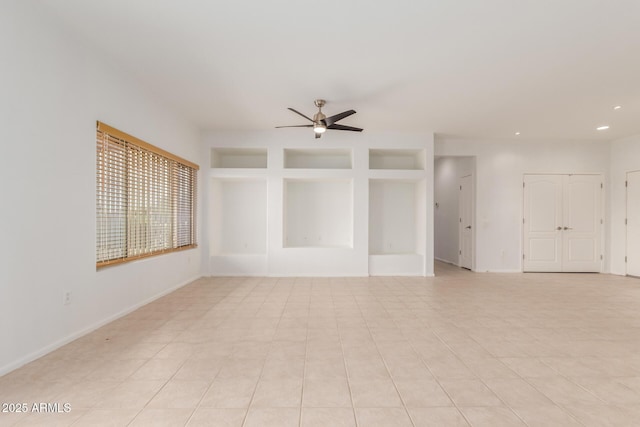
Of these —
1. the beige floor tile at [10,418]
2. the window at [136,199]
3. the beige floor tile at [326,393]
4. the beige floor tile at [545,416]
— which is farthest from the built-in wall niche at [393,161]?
the beige floor tile at [10,418]

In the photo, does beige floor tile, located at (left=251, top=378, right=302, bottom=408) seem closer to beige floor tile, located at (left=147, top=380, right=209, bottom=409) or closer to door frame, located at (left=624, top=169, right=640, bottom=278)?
beige floor tile, located at (left=147, top=380, right=209, bottom=409)

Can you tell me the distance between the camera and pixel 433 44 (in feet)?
10.0

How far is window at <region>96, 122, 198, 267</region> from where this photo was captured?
3400 millimetres

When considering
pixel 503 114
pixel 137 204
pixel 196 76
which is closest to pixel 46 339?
pixel 137 204

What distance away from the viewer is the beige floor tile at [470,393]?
1946mm

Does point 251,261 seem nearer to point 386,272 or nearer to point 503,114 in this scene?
point 386,272

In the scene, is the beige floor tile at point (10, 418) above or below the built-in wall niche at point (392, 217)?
below

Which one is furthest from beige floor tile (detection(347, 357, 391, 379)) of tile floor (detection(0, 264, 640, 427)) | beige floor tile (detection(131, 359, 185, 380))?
beige floor tile (detection(131, 359, 185, 380))

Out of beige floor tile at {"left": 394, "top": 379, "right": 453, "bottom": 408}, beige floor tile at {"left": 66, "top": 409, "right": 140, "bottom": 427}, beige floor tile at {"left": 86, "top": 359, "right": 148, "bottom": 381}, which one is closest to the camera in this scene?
beige floor tile at {"left": 66, "top": 409, "right": 140, "bottom": 427}

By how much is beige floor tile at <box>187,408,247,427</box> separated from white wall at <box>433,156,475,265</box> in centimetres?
685

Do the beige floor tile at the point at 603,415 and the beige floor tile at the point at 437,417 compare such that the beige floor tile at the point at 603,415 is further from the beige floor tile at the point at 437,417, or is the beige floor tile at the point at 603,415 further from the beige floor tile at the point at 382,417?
the beige floor tile at the point at 382,417

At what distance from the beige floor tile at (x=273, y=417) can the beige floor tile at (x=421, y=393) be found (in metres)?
0.71

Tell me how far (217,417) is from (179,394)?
41cm

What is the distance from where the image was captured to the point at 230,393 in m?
2.04
